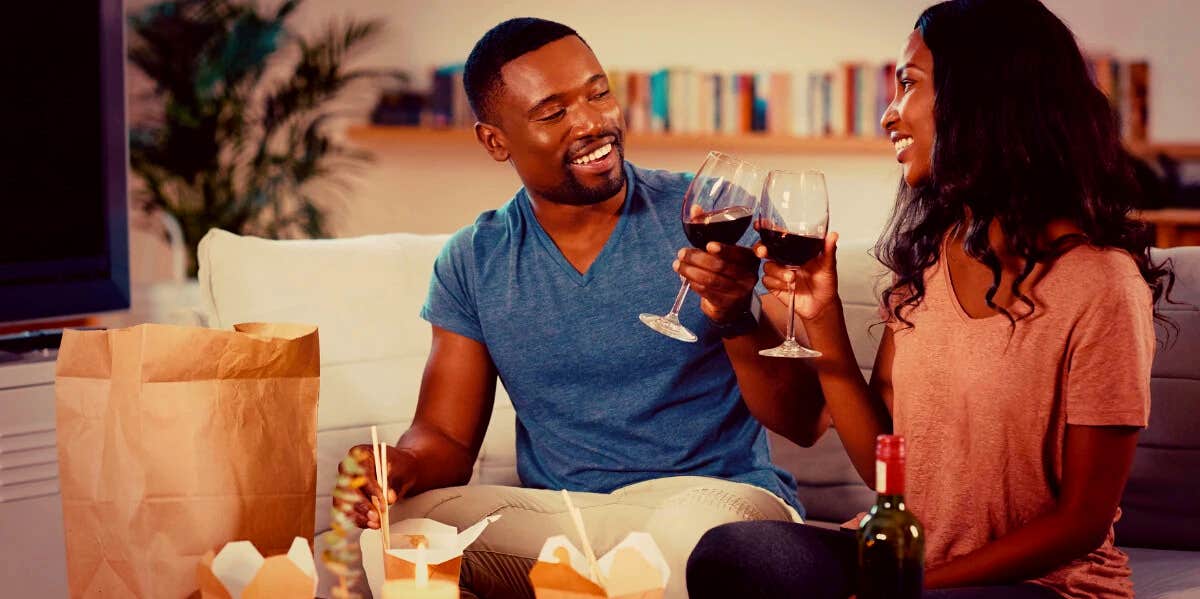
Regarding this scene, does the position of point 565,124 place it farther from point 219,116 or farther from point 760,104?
point 760,104

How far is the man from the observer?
5.84ft

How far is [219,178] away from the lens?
481cm

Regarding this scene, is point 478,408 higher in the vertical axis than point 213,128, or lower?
lower

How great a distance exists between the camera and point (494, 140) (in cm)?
203

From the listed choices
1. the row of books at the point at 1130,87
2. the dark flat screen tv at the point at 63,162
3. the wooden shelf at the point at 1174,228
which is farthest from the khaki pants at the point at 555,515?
the row of books at the point at 1130,87

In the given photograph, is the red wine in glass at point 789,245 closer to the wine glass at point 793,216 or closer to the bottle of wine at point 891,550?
A: the wine glass at point 793,216

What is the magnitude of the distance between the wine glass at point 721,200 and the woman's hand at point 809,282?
77 millimetres

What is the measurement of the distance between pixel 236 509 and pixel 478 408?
2.35 ft

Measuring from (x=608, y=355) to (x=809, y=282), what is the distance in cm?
40

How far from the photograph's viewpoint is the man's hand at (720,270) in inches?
59.7

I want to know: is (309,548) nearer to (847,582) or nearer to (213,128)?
(847,582)

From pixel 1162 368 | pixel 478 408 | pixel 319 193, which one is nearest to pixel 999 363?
pixel 1162 368

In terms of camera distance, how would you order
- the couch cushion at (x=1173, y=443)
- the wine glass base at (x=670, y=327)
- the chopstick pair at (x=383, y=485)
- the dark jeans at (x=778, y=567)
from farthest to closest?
the couch cushion at (x=1173, y=443) → the wine glass base at (x=670, y=327) → the dark jeans at (x=778, y=567) → the chopstick pair at (x=383, y=485)

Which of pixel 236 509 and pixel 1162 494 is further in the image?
pixel 1162 494
